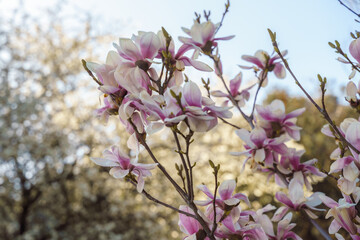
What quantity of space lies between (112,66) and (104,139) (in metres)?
4.02

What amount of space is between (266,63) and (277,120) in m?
0.18

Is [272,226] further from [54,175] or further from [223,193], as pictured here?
[54,175]

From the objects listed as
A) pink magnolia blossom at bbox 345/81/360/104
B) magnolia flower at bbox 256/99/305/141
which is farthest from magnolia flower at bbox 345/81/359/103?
magnolia flower at bbox 256/99/305/141

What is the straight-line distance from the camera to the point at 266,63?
2.87 ft

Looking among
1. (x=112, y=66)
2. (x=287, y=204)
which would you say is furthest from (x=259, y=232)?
(x=112, y=66)

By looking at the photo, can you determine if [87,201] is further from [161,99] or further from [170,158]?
[161,99]

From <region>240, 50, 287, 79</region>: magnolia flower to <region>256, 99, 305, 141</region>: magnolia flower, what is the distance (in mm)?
131

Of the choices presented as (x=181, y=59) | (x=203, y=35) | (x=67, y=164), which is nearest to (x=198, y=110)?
(x=181, y=59)

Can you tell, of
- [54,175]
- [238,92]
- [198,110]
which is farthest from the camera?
[54,175]

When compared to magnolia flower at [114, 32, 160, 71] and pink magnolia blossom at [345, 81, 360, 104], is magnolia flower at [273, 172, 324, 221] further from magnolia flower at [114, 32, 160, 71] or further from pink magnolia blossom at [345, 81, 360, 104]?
magnolia flower at [114, 32, 160, 71]

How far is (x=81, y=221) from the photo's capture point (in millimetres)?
4086

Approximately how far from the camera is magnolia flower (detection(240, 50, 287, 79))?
881mm

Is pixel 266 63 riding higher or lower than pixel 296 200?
higher

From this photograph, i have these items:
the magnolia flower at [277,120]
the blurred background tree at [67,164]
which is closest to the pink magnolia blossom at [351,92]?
the magnolia flower at [277,120]
